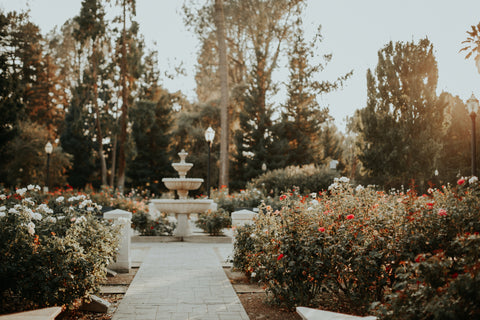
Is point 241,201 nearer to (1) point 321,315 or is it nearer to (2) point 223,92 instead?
(2) point 223,92

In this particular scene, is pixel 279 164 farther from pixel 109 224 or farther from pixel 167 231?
pixel 109 224

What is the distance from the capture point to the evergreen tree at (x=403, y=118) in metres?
23.4

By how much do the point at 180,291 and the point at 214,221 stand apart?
23.1 ft

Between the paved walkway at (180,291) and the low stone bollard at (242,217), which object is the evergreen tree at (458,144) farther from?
the paved walkway at (180,291)

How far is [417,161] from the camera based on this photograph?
917 inches

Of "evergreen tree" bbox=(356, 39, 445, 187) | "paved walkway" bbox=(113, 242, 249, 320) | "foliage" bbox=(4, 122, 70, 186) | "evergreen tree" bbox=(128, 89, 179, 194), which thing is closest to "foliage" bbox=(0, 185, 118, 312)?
"paved walkway" bbox=(113, 242, 249, 320)

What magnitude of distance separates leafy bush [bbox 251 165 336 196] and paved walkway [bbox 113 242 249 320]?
9253mm

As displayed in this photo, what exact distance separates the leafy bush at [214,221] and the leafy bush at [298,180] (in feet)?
16.3

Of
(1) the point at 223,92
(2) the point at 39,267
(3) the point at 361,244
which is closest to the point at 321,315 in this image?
(3) the point at 361,244

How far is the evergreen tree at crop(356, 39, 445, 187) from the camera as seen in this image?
23359 mm

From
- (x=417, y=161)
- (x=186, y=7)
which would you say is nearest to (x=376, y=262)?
(x=417, y=161)

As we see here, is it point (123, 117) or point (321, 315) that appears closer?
point (321, 315)

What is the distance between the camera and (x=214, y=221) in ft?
43.7

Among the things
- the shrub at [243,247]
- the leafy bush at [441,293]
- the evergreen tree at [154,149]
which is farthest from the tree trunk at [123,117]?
the leafy bush at [441,293]
